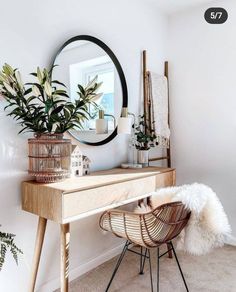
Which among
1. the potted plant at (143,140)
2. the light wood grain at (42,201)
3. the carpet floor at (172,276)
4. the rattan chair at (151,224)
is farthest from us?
the potted plant at (143,140)

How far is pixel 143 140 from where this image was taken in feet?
8.07

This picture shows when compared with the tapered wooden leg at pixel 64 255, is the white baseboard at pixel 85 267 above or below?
below

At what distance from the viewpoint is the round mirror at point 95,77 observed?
1.91m

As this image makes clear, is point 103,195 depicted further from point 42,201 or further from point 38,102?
point 38,102

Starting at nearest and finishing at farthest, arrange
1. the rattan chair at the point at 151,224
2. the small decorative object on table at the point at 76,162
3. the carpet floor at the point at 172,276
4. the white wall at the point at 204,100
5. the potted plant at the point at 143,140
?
the rattan chair at the point at 151,224 → the small decorative object on table at the point at 76,162 → the carpet floor at the point at 172,276 → the potted plant at the point at 143,140 → the white wall at the point at 204,100

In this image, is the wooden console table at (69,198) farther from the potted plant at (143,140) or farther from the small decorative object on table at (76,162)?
the potted plant at (143,140)

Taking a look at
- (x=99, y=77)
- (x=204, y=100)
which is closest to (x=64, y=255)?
(x=99, y=77)

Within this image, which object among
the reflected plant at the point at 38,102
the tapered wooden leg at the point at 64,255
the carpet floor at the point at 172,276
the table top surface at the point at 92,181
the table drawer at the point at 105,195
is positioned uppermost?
the reflected plant at the point at 38,102

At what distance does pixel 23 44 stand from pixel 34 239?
50.1 inches

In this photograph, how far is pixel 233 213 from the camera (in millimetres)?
2598

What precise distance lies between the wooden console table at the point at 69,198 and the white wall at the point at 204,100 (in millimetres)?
1109

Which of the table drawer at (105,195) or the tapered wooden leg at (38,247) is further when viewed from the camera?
the tapered wooden leg at (38,247)

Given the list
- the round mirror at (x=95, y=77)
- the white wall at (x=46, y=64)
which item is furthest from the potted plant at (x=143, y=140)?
the round mirror at (x=95, y=77)

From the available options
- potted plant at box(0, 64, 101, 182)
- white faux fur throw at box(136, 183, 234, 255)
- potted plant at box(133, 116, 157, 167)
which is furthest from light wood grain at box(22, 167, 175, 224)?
potted plant at box(133, 116, 157, 167)
